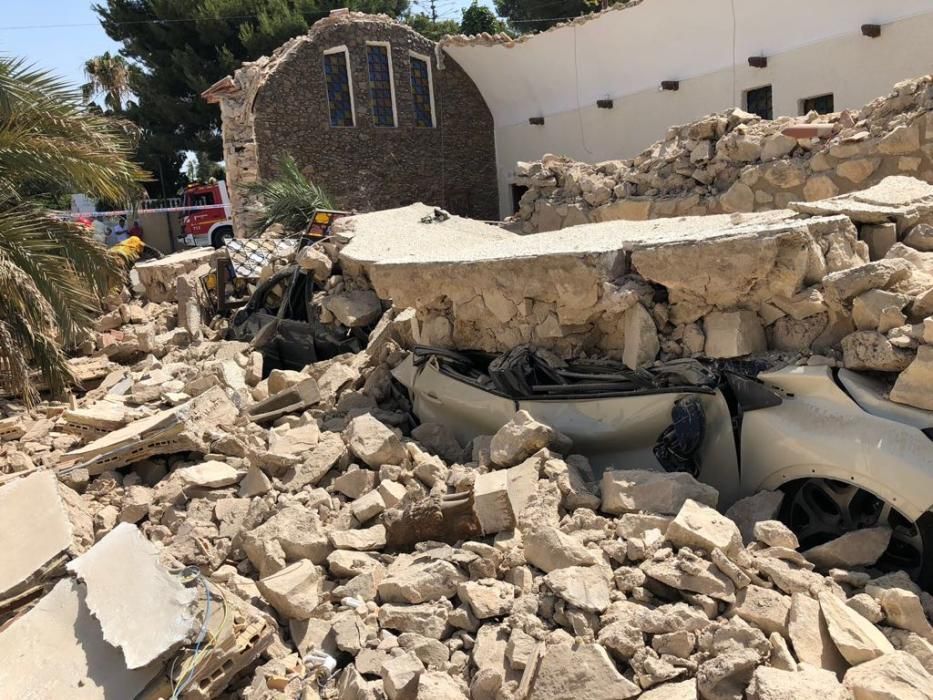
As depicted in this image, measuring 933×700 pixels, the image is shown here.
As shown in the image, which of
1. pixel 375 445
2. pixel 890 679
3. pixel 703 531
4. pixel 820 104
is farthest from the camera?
pixel 820 104

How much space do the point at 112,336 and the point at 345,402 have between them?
19.4 ft

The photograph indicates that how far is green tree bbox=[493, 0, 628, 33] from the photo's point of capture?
85.3ft

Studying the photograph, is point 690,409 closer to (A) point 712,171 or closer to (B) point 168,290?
(A) point 712,171

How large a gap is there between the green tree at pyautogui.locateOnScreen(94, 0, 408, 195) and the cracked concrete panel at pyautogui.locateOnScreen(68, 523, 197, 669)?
73.8ft

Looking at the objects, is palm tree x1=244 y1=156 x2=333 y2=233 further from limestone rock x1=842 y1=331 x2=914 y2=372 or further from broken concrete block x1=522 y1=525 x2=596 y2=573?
limestone rock x1=842 y1=331 x2=914 y2=372

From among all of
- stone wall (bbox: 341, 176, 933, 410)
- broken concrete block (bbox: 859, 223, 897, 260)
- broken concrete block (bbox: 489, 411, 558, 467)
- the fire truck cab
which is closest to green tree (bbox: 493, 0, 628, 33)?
the fire truck cab

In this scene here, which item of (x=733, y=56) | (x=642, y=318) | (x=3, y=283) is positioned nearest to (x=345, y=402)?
(x=642, y=318)

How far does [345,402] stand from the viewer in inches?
241

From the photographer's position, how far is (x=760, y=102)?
12516 mm

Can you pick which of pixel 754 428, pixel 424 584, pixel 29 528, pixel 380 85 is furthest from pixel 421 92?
pixel 424 584

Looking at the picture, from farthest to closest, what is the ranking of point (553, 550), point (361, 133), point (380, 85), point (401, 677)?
point (380, 85) → point (361, 133) → point (553, 550) → point (401, 677)

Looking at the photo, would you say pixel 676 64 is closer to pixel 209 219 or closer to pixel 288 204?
pixel 288 204

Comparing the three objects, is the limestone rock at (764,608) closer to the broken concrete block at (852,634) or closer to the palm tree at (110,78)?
the broken concrete block at (852,634)

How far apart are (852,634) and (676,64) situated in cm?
1261
